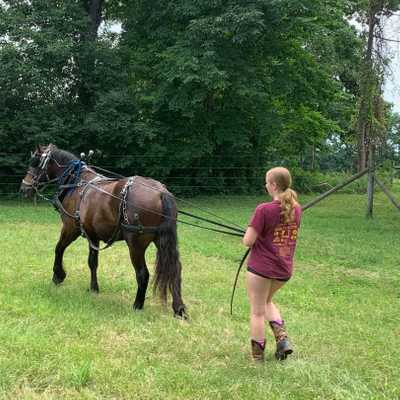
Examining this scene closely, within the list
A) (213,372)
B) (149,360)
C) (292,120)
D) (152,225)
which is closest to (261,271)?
(213,372)

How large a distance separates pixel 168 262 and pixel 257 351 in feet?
5.67

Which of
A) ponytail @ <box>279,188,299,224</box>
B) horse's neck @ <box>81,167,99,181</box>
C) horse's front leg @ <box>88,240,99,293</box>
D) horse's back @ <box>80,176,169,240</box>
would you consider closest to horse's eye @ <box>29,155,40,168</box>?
horse's neck @ <box>81,167,99,181</box>

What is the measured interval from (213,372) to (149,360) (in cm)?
59

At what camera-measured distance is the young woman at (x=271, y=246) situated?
159 inches

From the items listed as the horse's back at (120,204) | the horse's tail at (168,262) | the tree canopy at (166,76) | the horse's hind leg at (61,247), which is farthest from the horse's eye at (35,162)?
the tree canopy at (166,76)

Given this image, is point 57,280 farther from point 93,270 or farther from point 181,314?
point 181,314

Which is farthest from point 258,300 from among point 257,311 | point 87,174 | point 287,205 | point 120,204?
point 87,174

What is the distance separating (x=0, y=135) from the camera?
725 inches

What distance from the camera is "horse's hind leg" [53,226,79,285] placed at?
6.89 m

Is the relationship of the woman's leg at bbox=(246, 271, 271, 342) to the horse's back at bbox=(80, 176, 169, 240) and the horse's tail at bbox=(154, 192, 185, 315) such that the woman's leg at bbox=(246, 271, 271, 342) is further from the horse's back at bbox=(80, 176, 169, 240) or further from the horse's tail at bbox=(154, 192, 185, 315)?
the horse's back at bbox=(80, 176, 169, 240)

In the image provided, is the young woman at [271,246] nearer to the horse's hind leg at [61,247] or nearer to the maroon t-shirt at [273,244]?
the maroon t-shirt at [273,244]

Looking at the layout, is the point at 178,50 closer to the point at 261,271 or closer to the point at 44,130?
Answer: the point at 44,130

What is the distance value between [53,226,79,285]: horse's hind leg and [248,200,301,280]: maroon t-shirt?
3.44 m

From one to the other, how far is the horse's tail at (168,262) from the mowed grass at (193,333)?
0.27 m
